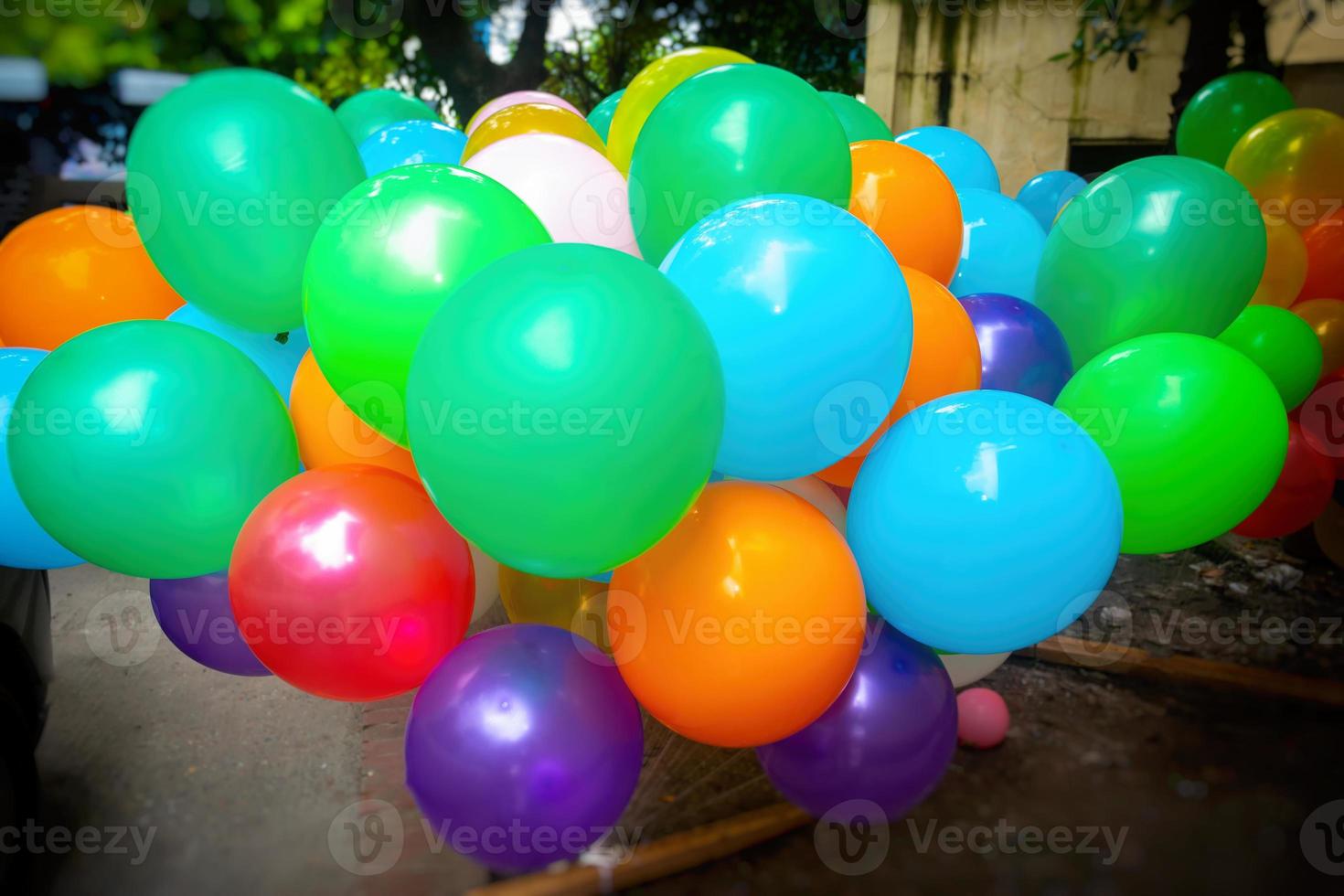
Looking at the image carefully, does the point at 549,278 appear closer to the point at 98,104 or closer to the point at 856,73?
the point at 856,73

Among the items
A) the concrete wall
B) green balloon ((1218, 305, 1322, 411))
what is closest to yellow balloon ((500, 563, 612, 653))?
green balloon ((1218, 305, 1322, 411))

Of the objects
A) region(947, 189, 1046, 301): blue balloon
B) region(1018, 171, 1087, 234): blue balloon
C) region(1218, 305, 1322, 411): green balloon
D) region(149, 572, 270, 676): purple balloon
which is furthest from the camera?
region(1018, 171, 1087, 234): blue balloon

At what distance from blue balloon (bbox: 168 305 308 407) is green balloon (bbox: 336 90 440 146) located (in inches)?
33.9

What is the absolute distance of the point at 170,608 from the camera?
1567mm

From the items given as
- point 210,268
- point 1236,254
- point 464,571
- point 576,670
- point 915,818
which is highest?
point 210,268

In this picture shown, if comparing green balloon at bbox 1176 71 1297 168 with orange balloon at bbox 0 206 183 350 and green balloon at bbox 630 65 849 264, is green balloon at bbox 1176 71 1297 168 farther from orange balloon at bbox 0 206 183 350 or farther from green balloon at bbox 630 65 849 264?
orange balloon at bbox 0 206 183 350

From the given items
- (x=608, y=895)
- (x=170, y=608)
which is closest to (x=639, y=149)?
(x=170, y=608)

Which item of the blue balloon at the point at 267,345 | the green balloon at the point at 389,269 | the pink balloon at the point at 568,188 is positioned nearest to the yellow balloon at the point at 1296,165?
the pink balloon at the point at 568,188

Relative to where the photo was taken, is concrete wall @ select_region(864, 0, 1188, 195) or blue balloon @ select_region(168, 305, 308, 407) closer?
blue balloon @ select_region(168, 305, 308, 407)

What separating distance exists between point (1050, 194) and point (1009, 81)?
15.5ft

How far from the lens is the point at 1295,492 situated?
2.33 meters

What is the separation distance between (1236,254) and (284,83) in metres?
1.89

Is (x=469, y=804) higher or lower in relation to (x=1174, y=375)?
lower

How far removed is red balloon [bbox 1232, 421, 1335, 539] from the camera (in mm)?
2322
